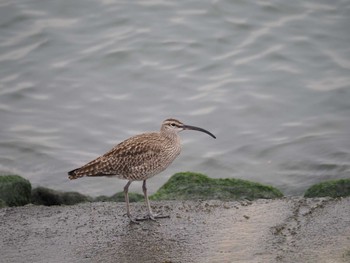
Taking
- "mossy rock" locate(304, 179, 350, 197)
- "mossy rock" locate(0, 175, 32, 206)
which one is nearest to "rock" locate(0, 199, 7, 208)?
"mossy rock" locate(0, 175, 32, 206)

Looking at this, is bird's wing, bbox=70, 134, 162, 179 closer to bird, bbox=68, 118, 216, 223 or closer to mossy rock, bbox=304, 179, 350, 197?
bird, bbox=68, 118, 216, 223

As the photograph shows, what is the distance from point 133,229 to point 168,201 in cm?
104

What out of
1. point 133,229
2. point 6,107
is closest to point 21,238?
point 133,229

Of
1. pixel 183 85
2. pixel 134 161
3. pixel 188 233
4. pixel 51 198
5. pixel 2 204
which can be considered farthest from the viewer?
pixel 183 85

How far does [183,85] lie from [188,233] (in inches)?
336

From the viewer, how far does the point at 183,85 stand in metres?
16.5

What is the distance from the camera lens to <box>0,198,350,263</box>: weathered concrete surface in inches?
299

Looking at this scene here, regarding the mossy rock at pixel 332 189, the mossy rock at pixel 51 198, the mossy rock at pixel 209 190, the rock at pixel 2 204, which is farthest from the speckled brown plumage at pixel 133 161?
the mossy rock at pixel 332 189

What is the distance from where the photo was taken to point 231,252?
7.61 m

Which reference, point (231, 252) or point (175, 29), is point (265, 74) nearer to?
point (175, 29)

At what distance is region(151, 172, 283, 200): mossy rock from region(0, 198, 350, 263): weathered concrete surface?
24.7 inches

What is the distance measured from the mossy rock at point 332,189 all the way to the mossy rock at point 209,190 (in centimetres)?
53

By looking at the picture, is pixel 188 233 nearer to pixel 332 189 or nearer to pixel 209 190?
pixel 209 190

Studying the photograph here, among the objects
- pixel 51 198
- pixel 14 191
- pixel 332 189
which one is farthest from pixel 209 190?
pixel 14 191
